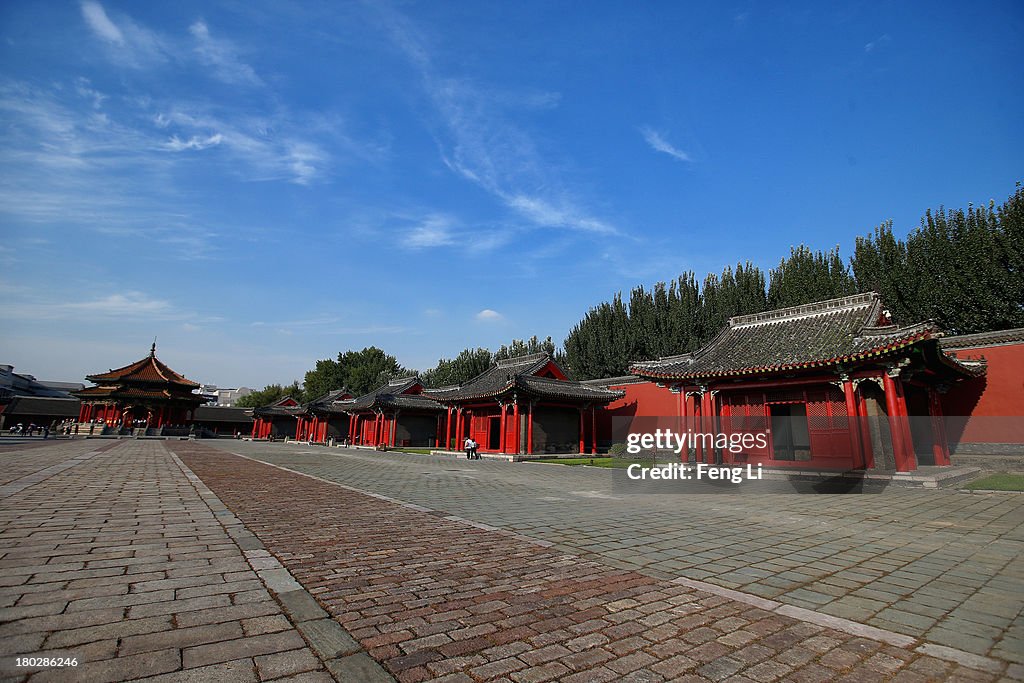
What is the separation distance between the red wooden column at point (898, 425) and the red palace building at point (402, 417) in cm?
2973

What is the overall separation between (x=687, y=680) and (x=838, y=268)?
3469 centimetres

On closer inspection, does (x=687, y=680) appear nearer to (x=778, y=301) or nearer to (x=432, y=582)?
(x=432, y=582)

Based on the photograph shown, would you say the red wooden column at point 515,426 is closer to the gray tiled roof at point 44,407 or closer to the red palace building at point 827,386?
the red palace building at point 827,386

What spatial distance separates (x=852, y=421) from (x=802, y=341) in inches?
136

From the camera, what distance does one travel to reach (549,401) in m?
27.3

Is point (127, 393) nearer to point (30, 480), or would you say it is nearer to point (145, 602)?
point (30, 480)

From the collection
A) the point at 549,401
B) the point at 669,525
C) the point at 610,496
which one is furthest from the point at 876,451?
the point at 549,401

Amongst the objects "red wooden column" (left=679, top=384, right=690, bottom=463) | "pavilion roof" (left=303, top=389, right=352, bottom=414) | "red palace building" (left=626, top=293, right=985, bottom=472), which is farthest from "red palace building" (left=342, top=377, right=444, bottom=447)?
"red palace building" (left=626, top=293, right=985, bottom=472)

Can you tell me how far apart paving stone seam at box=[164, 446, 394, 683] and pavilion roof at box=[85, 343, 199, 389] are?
5569 cm

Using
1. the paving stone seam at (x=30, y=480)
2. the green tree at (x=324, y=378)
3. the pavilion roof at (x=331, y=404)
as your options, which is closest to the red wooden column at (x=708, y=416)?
the paving stone seam at (x=30, y=480)

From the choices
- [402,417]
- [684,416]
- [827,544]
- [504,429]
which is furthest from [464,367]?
[827,544]

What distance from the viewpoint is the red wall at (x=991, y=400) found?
56.2ft

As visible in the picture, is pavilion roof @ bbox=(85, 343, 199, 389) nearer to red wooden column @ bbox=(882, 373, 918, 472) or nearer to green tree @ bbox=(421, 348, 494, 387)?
green tree @ bbox=(421, 348, 494, 387)

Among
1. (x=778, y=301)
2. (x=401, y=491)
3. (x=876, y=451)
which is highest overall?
(x=778, y=301)
